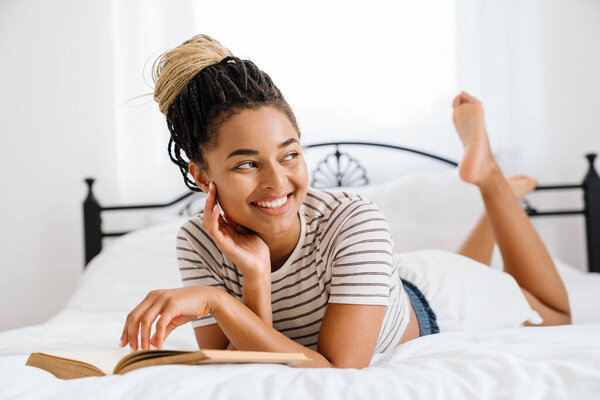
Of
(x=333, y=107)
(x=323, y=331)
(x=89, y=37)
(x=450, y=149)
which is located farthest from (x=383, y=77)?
(x=323, y=331)

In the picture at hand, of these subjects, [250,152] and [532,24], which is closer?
[250,152]

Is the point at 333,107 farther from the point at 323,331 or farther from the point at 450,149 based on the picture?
the point at 323,331

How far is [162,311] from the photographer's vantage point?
87 centimetres

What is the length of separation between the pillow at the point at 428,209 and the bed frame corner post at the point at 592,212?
0.55 meters

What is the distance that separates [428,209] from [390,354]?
1.21m

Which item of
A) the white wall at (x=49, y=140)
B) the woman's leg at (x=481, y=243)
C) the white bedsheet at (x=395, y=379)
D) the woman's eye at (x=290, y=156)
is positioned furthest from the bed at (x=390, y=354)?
the white wall at (x=49, y=140)

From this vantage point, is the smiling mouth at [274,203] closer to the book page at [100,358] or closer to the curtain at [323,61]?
the book page at [100,358]

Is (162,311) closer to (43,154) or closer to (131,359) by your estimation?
(131,359)

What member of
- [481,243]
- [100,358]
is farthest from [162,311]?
[481,243]

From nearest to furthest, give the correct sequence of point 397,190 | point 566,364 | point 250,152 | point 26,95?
point 566,364
point 250,152
point 397,190
point 26,95

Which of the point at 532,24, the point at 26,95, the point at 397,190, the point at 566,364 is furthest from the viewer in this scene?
the point at 26,95

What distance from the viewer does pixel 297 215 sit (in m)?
1.12

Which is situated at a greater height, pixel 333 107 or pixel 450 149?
pixel 333 107

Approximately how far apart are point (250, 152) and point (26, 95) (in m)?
2.18
